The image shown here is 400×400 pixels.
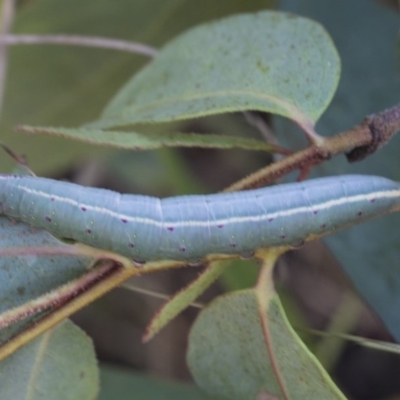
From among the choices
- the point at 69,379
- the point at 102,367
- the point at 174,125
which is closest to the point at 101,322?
the point at 102,367

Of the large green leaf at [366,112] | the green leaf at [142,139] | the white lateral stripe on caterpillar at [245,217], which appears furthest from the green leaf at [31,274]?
the large green leaf at [366,112]

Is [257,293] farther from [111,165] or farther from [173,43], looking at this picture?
[111,165]

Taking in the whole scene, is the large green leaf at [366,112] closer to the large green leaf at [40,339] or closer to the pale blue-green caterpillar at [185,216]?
the pale blue-green caterpillar at [185,216]

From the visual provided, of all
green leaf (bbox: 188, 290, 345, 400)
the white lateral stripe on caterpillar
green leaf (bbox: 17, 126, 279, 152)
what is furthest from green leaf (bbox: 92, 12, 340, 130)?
green leaf (bbox: 188, 290, 345, 400)

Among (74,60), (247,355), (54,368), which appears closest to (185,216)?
(247,355)

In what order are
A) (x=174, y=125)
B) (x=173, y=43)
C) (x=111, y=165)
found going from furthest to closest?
(x=111, y=165) < (x=174, y=125) < (x=173, y=43)
